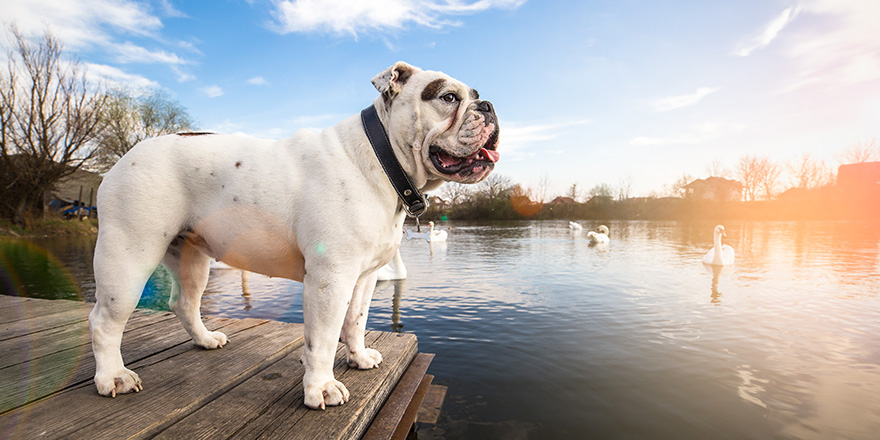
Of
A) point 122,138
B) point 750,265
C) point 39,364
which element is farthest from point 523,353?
point 122,138

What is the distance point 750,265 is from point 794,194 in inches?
2259

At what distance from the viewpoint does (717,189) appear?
75562 mm

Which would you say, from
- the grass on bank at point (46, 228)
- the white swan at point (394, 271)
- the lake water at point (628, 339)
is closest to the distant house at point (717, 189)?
the lake water at point (628, 339)

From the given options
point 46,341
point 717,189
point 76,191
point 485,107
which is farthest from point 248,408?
point 717,189

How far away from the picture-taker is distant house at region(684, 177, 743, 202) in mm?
70713

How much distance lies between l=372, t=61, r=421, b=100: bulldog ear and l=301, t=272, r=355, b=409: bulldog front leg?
3.43 feet

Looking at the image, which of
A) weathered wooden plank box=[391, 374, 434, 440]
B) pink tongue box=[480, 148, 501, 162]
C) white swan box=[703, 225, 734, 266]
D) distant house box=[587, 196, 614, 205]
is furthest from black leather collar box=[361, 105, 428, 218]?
distant house box=[587, 196, 614, 205]

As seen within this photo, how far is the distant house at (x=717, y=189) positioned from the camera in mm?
70713

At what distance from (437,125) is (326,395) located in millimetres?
1591

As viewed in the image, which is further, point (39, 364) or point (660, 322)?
point (660, 322)

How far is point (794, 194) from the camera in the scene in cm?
5981

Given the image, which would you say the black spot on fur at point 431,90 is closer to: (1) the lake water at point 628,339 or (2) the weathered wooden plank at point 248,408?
(2) the weathered wooden plank at point 248,408

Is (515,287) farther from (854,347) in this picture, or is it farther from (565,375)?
(854,347)

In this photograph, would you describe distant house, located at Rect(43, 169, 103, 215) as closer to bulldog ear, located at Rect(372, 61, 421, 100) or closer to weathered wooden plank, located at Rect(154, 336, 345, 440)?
weathered wooden plank, located at Rect(154, 336, 345, 440)
